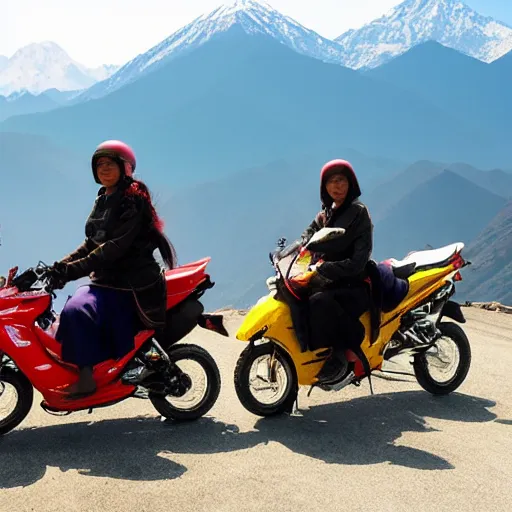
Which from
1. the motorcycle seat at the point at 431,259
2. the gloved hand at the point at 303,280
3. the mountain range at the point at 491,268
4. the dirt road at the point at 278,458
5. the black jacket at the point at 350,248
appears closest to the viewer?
the dirt road at the point at 278,458

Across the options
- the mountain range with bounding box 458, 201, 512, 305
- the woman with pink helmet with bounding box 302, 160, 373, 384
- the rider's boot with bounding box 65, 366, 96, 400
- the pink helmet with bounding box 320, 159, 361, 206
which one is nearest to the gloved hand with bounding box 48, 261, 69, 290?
the rider's boot with bounding box 65, 366, 96, 400

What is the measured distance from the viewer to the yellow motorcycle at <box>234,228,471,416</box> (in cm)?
496

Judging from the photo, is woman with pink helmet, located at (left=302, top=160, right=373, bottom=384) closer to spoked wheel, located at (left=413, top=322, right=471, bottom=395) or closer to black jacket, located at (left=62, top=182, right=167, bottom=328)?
spoked wheel, located at (left=413, top=322, right=471, bottom=395)

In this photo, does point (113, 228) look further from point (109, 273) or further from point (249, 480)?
point (249, 480)

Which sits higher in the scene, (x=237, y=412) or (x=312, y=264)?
(x=312, y=264)

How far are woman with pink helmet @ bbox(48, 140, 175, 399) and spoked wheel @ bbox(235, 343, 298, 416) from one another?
83 cm

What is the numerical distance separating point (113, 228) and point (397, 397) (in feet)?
10.3

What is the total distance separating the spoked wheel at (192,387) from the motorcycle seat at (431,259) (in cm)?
207

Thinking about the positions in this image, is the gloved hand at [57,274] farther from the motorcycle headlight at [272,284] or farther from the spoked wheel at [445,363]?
the spoked wheel at [445,363]

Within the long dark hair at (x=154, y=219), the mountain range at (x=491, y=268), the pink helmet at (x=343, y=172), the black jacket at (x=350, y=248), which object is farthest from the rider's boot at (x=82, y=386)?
the mountain range at (x=491, y=268)

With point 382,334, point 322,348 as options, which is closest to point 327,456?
point 322,348

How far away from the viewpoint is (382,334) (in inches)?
211

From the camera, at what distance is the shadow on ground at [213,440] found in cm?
404

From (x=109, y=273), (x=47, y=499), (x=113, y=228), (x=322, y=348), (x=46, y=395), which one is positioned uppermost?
(x=113, y=228)
